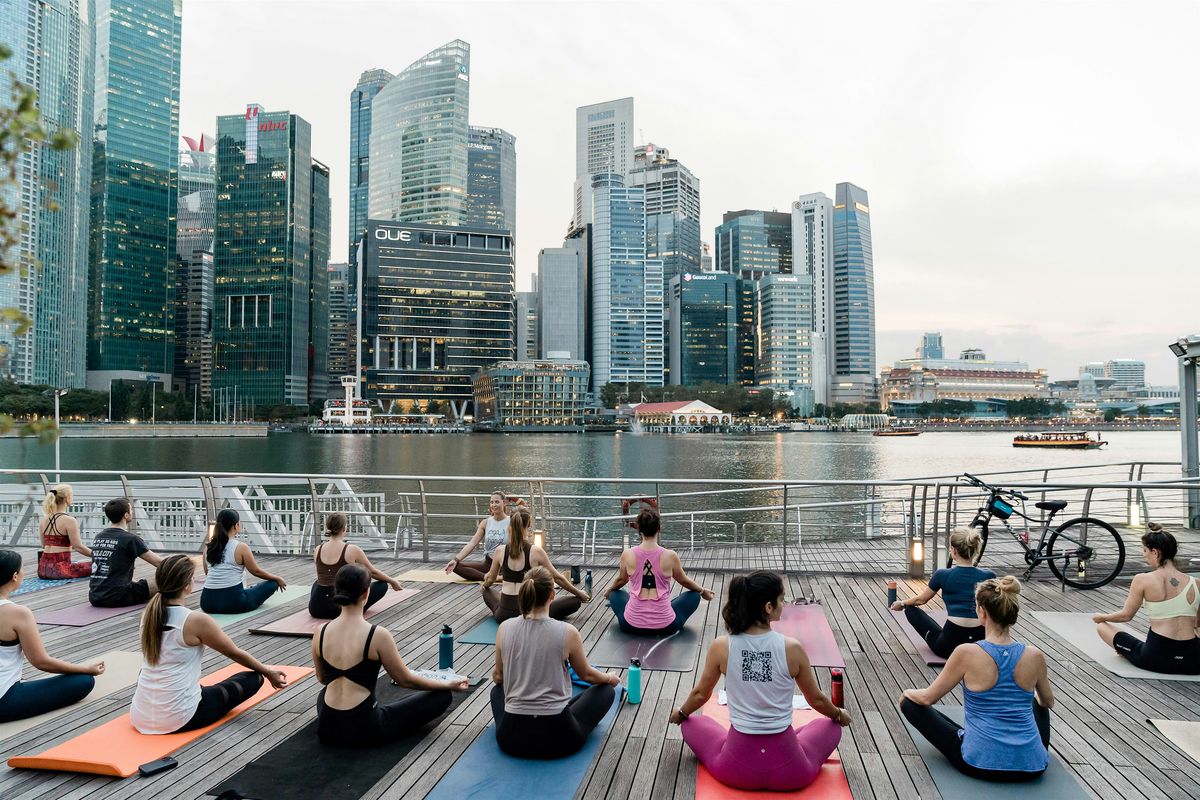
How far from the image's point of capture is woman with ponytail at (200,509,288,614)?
834 cm

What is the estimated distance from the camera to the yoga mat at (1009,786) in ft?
14.3

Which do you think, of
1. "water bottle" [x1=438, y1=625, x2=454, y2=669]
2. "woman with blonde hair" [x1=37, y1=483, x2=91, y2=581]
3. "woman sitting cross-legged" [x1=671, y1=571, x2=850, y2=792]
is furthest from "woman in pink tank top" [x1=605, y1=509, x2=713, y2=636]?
"woman with blonde hair" [x1=37, y1=483, x2=91, y2=581]

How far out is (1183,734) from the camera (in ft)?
17.2

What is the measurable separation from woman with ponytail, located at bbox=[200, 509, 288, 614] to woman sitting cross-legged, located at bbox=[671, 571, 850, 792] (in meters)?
6.33

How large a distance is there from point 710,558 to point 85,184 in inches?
8584

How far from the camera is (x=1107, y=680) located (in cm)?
644

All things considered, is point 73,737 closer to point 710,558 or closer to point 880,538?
point 710,558

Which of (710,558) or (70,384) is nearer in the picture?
(710,558)

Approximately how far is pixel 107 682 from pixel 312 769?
324 cm

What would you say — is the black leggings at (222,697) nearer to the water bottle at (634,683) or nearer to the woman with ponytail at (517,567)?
the woman with ponytail at (517,567)

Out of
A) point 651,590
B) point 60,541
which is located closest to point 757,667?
point 651,590

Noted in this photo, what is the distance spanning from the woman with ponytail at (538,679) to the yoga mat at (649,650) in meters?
1.79

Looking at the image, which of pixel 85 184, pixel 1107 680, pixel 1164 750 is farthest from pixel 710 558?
pixel 85 184

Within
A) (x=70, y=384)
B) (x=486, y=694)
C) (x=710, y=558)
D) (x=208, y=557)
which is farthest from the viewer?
(x=70, y=384)
